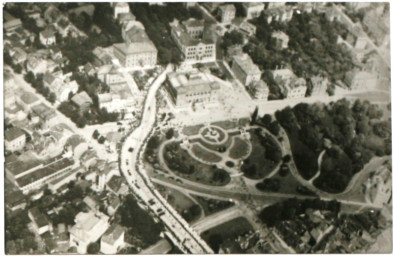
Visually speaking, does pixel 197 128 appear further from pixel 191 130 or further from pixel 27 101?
pixel 27 101

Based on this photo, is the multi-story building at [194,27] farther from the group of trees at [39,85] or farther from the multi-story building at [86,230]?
the multi-story building at [86,230]

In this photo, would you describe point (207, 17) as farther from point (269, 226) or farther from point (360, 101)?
point (269, 226)

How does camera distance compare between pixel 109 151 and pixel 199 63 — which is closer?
pixel 109 151

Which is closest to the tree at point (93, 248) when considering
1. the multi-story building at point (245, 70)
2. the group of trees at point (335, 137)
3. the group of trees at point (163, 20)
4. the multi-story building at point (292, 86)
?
the group of trees at point (335, 137)

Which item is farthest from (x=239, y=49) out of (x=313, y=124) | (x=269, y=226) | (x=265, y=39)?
(x=269, y=226)

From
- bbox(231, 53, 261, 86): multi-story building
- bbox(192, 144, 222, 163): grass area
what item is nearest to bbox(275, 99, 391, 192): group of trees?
bbox(231, 53, 261, 86): multi-story building

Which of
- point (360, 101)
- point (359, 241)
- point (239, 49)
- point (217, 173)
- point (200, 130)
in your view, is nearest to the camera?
point (359, 241)

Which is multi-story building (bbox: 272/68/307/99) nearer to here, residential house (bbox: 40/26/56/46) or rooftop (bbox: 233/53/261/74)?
rooftop (bbox: 233/53/261/74)
